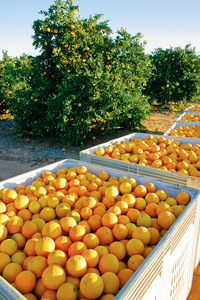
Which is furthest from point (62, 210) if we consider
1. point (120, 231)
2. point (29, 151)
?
point (29, 151)

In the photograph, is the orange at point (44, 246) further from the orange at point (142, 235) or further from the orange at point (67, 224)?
the orange at point (142, 235)

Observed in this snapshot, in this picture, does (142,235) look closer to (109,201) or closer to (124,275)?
(124,275)

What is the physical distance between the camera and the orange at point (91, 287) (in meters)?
1.35

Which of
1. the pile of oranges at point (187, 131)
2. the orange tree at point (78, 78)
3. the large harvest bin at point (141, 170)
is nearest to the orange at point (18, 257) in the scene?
the large harvest bin at point (141, 170)

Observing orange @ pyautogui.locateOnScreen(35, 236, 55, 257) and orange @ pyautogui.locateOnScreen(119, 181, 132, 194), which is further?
orange @ pyautogui.locateOnScreen(119, 181, 132, 194)

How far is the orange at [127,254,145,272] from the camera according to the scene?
159cm

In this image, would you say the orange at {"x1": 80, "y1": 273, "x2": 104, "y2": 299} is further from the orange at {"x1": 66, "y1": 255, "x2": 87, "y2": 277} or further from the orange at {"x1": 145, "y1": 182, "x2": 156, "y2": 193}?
the orange at {"x1": 145, "y1": 182, "x2": 156, "y2": 193}

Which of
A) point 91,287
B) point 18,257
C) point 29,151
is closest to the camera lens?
point 91,287

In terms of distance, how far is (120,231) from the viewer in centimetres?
184

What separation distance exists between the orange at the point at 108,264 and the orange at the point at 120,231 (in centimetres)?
25

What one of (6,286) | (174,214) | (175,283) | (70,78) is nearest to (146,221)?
(174,214)

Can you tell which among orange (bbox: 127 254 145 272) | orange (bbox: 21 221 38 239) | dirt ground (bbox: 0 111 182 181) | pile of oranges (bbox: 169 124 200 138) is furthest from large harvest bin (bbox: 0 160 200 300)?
dirt ground (bbox: 0 111 182 181)

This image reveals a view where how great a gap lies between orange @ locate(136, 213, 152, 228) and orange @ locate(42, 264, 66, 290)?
80 centimetres

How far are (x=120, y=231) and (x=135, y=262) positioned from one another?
29 centimetres
